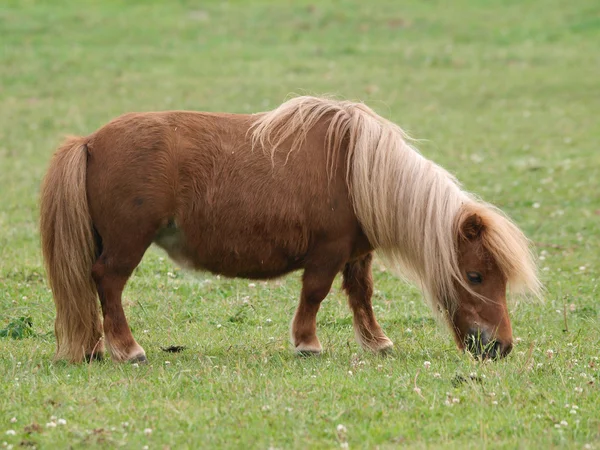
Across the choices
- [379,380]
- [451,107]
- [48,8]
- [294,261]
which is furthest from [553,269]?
[48,8]

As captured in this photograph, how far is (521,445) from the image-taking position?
486 centimetres

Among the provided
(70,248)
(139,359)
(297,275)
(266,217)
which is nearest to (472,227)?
(266,217)

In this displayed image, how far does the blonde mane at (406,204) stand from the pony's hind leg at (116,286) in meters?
1.16

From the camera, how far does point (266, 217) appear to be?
6730 mm

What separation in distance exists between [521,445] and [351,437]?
86 centimetres

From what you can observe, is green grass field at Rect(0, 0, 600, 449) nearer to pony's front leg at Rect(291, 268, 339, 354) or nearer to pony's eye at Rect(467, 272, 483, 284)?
pony's front leg at Rect(291, 268, 339, 354)

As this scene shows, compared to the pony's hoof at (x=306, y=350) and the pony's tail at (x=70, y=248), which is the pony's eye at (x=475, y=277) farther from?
the pony's tail at (x=70, y=248)

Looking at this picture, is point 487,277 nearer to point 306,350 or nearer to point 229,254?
point 306,350

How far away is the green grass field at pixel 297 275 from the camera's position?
5250 millimetres

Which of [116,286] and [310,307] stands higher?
[116,286]

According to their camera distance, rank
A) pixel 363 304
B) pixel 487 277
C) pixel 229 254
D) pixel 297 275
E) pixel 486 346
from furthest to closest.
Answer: pixel 297 275, pixel 363 304, pixel 229 254, pixel 487 277, pixel 486 346

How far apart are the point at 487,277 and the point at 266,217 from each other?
1578mm

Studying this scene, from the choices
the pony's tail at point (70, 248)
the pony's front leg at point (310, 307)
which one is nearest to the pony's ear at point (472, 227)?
the pony's front leg at point (310, 307)

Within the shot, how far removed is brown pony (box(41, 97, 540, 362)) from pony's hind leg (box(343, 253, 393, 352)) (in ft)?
1.12
